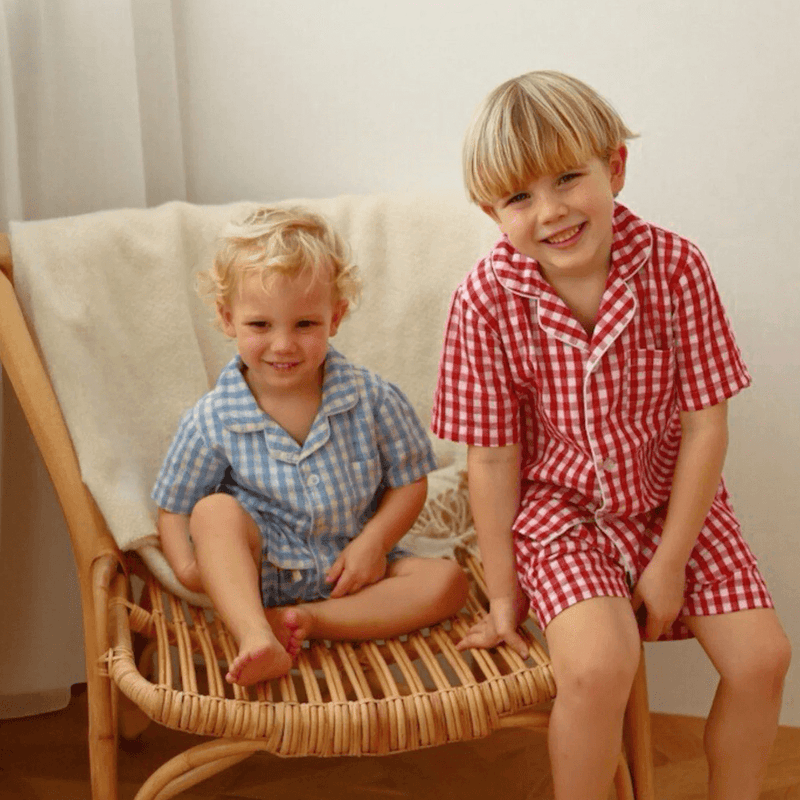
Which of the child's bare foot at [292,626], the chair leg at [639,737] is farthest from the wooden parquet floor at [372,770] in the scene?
the child's bare foot at [292,626]

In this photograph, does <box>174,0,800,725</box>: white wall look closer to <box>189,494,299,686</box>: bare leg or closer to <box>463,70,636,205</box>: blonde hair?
<box>463,70,636,205</box>: blonde hair

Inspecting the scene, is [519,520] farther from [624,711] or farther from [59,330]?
[59,330]

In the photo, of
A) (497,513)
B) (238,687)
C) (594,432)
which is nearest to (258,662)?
(238,687)

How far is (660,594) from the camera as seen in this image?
1125 millimetres

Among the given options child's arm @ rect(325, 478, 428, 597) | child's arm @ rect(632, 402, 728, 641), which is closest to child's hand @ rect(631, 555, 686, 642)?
child's arm @ rect(632, 402, 728, 641)

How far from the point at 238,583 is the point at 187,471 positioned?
17 cm

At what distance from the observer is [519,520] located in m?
1.21

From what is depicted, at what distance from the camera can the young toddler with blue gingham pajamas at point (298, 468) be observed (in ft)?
3.86

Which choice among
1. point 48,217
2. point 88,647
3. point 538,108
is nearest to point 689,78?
point 538,108

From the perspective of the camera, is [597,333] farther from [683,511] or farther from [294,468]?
[294,468]

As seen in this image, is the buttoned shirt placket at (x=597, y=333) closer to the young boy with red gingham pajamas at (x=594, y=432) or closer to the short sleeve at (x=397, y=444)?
the young boy with red gingham pajamas at (x=594, y=432)

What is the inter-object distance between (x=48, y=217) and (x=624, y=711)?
96 centimetres

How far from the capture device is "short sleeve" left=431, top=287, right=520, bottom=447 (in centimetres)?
117

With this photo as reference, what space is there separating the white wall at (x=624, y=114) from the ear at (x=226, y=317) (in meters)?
0.45
